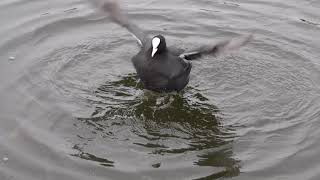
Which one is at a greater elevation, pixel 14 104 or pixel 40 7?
pixel 40 7

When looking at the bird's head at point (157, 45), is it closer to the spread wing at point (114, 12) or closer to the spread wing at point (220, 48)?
the spread wing at point (220, 48)

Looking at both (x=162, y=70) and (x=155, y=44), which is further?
(x=162, y=70)

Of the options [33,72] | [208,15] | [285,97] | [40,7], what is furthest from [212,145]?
[40,7]

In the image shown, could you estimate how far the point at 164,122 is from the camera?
7.23 metres

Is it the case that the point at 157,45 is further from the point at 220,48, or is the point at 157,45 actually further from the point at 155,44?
the point at 220,48

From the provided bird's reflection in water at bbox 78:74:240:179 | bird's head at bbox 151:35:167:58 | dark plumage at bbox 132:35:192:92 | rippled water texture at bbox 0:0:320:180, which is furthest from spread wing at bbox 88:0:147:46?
bird's head at bbox 151:35:167:58

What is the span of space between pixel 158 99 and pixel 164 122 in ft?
2.42

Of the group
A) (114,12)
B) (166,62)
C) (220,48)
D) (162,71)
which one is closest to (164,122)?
(162,71)

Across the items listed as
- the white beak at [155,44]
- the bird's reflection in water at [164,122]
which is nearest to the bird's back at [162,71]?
the white beak at [155,44]

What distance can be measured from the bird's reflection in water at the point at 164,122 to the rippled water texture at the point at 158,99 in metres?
0.01

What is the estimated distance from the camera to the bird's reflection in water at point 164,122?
260 inches

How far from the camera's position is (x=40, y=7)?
10.5 metres

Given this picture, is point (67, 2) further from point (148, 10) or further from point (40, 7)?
point (148, 10)

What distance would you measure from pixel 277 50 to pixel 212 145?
289 centimetres
